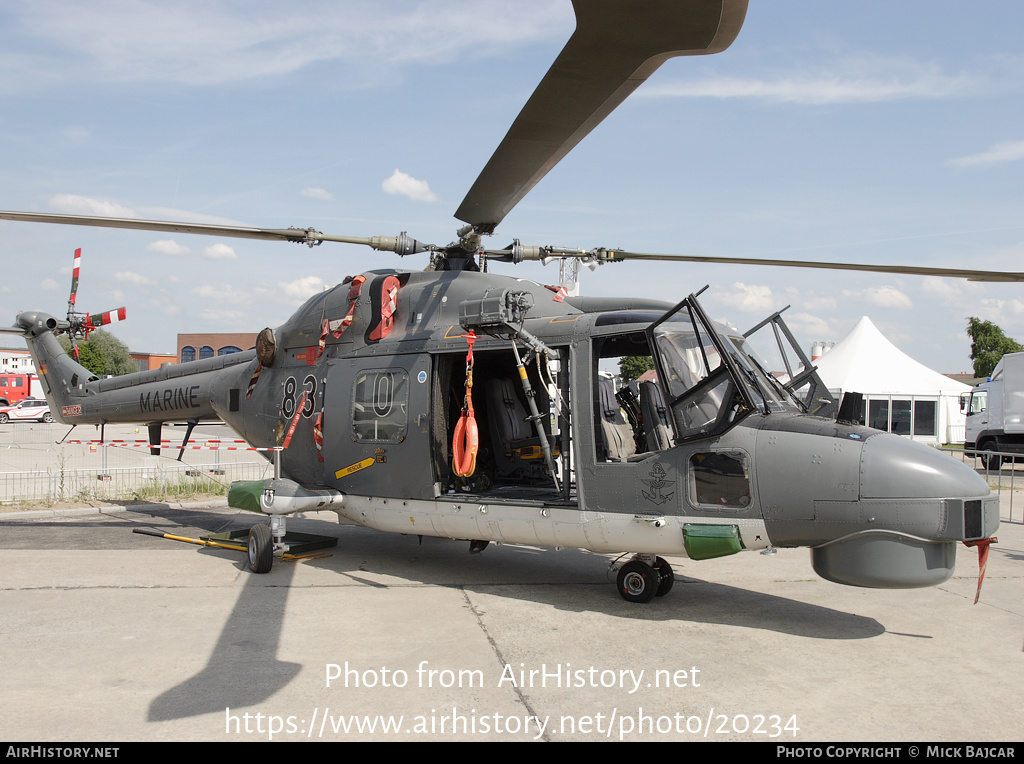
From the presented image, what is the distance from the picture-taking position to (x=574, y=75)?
12.1 ft

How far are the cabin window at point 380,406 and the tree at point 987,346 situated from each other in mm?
39298

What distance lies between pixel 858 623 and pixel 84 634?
20.3 feet

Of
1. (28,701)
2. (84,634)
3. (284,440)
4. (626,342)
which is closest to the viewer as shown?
(28,701)

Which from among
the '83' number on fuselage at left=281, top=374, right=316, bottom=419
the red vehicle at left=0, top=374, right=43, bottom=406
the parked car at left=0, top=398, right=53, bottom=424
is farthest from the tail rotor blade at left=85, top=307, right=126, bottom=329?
the red vehicle at left=0, top=374, right=43, bottom=406

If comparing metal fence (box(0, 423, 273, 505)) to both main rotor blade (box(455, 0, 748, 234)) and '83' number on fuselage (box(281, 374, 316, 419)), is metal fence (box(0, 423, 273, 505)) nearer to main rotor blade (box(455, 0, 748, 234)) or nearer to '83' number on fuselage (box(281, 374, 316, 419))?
'83' number on fuselage (box(281, 374, 316, 419))

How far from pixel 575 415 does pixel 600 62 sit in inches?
144

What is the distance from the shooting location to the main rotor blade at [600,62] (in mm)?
3020

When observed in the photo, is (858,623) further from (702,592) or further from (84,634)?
(84,634)

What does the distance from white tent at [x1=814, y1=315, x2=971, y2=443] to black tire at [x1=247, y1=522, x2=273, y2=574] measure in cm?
2136

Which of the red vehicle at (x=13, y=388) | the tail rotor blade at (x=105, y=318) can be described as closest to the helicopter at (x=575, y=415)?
the tail rotor blade at (x=105, y=318)

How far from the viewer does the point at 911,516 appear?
17.3ft

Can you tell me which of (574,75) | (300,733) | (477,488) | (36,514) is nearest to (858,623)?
(477,488)

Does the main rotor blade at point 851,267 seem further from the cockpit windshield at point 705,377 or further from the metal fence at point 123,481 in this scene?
the metal fence at point 123,481

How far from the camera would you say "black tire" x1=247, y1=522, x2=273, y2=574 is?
25.6 ft
